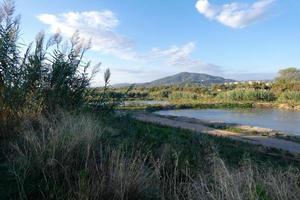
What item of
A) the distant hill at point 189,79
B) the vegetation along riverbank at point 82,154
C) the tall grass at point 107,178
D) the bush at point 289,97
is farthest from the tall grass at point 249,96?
the distant hill at point 189,79

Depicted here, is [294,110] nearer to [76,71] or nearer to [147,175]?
[76,71]

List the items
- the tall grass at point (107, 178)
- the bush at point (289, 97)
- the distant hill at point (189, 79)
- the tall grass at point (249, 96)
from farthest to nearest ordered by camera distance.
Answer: the distant hill at point (189, 79) → the tall grass at point (249, 96) → the bush at point (289, 97) → the tall grass at point (107, 178)

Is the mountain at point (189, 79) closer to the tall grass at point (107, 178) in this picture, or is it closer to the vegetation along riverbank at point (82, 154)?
the vegetation along riverbank at point (82, 154)

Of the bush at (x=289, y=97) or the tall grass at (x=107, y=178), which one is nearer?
the tall grass at (x=107, y=178)

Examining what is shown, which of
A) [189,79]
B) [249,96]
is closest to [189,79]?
[189,79]

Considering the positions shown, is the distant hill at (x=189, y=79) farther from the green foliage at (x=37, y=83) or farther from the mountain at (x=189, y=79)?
the green foliage at (x=37, y=83)

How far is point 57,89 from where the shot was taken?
696 centimetres

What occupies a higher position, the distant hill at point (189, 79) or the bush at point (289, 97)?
the distant hill at point (189, 79)

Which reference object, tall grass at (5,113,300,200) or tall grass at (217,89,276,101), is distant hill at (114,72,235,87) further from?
tall grass at (5,113,300,200)

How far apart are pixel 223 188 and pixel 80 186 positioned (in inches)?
45.7

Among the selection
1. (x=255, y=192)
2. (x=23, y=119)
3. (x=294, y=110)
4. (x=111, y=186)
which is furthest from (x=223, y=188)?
(x=294, y=110)

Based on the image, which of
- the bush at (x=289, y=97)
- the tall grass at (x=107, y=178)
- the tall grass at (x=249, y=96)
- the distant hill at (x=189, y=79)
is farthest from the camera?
the distant hill at (x=189, y=79)

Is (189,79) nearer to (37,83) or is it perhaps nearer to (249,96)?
(249,96)

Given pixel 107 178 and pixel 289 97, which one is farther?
pixel 289 97
